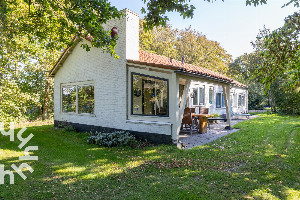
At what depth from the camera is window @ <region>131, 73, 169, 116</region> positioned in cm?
783

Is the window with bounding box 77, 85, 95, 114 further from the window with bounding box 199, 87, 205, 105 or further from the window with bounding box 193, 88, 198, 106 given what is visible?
the window with bounding box 199, 87, 205, 105

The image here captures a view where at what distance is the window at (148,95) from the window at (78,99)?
277 cm

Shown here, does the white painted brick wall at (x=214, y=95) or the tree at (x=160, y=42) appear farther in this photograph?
the tree at (x=160, y=42)

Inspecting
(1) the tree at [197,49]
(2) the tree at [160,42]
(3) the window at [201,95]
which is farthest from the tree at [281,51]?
(1) the tree at [197,49]

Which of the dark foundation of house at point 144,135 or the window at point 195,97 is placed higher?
the window at point 195,97

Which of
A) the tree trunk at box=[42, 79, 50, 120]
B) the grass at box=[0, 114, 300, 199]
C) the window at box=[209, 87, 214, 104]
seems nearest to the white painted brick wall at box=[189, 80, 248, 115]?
the window at box=[209, 87, 214, 104]

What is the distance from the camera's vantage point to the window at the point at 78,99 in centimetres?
1040

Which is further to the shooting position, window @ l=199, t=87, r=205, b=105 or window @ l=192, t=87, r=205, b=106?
window @ l=199, t=87, r=205, b=105

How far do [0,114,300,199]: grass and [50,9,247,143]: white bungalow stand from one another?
128 centimetres

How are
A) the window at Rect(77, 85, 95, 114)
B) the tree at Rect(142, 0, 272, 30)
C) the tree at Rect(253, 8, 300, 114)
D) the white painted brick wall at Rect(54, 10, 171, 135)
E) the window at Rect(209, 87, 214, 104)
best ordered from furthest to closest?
the window at Rect(209, 87, 214, 104)
the window at Rect(77, 85, 95, 114)
the white painted brick wall at Rect(54, 10, 171, 135)
the tree at Rect(142, 0, 272, 30)
the tree at Rect(253, 8, 300, 114)

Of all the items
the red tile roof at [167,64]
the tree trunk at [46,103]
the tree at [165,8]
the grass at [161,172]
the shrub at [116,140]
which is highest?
the tree at [165,8]

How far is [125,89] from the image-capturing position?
28.0 feet

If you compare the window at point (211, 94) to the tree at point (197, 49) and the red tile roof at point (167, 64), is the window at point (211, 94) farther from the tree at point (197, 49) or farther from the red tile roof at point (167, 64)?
the tree at point (197, 49)

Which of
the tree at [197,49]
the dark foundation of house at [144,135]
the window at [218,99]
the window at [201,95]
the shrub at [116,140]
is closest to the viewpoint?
the dark foundation of house at [144,135]
